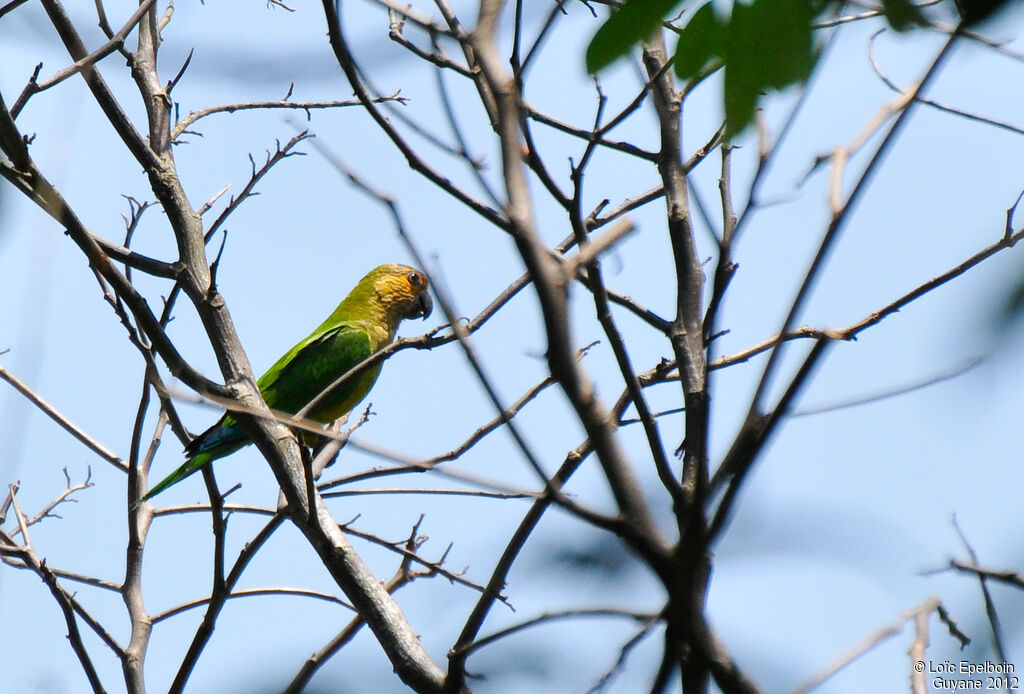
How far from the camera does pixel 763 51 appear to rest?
3.35ft

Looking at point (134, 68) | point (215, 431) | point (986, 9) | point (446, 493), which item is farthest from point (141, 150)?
point (986, 9)

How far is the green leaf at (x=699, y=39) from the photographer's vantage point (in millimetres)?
1125

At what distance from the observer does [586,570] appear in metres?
1.32

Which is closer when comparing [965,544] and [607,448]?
[607,448]

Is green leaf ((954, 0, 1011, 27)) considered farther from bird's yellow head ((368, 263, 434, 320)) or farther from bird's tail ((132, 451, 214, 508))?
bird's yellow head ((368, 263, 434, 320))

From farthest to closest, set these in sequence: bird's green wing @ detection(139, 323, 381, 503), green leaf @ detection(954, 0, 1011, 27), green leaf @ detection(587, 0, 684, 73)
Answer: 1. bird's green wing @ detection(139, 323, 381, 503)
2. green leaf @ detection(587, 0, 684, 73)
3. green leaf @ detection(954, 0, 1011, 27)

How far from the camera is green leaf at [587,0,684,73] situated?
108 cm

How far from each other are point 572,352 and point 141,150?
2.73 metres

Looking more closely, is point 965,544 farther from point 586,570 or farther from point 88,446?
point 88,446

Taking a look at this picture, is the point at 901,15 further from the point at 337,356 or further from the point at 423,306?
the point at 423,306

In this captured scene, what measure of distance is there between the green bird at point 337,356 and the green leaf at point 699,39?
12.8 feet

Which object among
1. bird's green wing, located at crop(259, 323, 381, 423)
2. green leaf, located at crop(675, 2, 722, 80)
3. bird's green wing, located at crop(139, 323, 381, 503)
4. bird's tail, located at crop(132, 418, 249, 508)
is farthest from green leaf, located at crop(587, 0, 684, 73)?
bird's green wing, located at crop(259, 323, 381, 423)

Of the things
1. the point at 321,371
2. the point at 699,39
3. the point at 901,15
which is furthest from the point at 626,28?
the point at 321,371

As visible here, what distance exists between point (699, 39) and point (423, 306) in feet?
21.4
